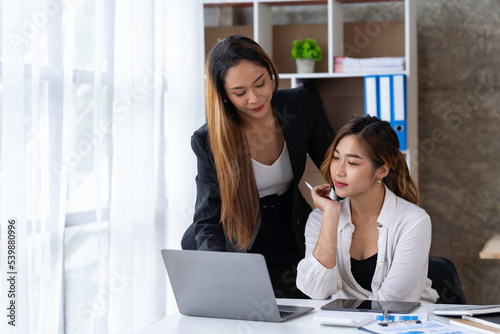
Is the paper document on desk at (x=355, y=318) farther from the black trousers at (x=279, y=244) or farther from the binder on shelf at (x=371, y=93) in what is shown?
the binder on shelf at (x=371, y=93)

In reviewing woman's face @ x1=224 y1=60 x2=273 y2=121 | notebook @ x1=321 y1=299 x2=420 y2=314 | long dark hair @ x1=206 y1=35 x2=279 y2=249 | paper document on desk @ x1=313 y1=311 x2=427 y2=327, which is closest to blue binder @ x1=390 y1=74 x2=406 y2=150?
long dark hair @ x1=206 y1=35 x2=279 y2=249

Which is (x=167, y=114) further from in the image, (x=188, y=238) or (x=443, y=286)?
(x=443, y=286)

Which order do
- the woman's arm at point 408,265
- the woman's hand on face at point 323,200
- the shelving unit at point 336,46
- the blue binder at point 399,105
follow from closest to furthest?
the woman's arm at point 408,265, the woman's hand on face at point 323,200, the blue binder at point 399,105, the shelving unit at point 336,46

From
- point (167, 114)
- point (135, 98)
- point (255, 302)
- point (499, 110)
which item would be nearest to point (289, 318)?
point (255, 302)

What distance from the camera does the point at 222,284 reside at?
1542 mm

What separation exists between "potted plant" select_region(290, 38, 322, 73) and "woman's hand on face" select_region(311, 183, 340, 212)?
1.48 metres

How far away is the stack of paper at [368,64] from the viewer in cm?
323

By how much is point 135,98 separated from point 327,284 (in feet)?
4.06

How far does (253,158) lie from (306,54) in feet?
4.42

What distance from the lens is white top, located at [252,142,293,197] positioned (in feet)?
7.14

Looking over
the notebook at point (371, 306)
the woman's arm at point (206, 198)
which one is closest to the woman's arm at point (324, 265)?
the notebook at point (371, 306)

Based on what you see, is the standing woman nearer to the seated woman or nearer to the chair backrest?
the seated woman

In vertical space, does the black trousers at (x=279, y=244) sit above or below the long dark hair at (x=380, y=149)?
below

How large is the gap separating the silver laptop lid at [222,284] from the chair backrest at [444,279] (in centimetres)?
70
